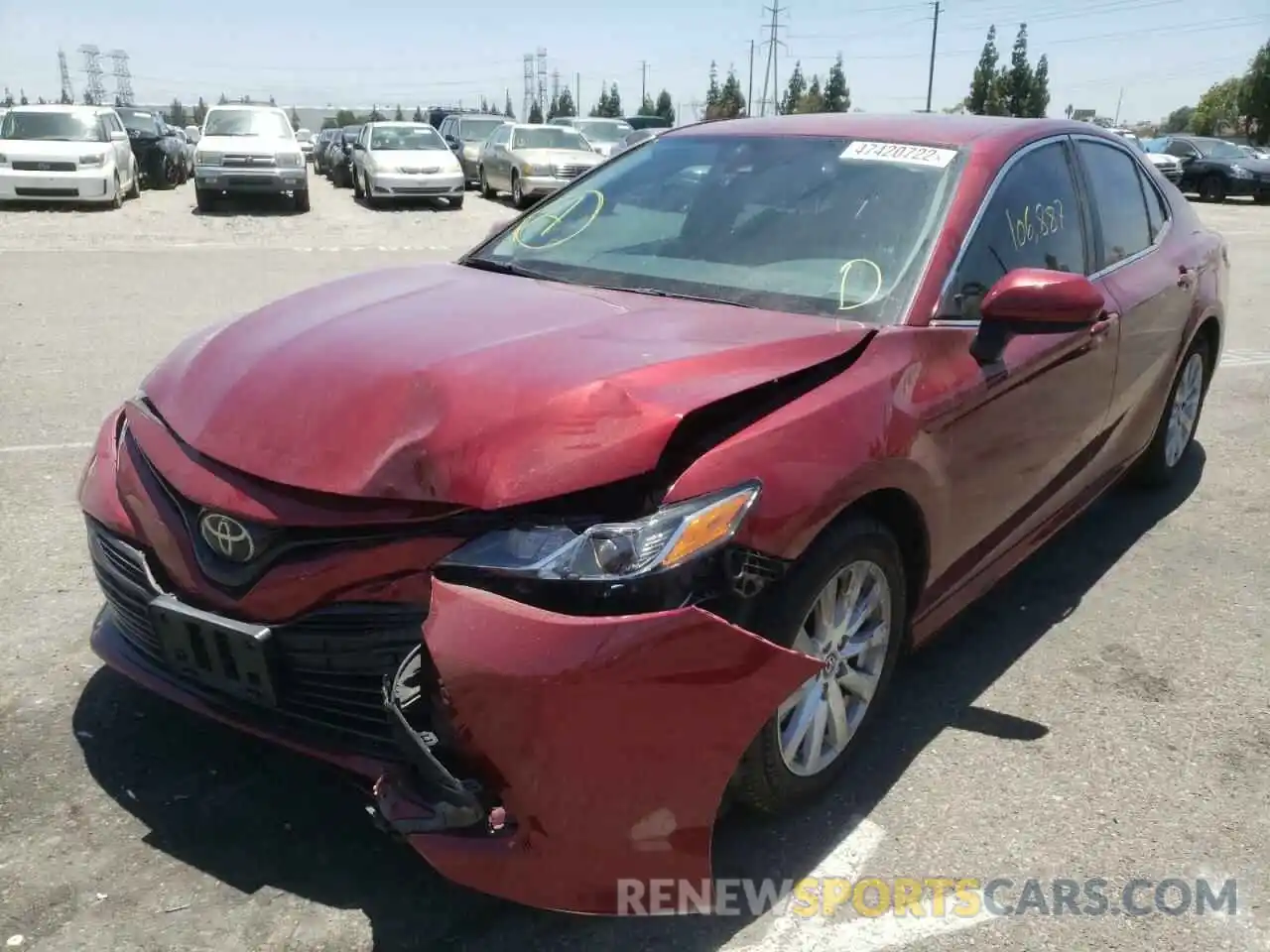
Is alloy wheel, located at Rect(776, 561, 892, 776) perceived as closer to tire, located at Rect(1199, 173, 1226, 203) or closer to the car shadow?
the car shadow

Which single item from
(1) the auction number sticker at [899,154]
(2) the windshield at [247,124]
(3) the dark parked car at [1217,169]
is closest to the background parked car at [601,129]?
(2) the windshield at [247,124]

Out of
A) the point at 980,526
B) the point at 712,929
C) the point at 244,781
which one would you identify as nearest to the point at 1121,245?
the point at 980,526

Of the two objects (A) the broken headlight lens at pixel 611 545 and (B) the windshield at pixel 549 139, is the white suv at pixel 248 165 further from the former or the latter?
(A) the broken headlight lens at pixel 611 545

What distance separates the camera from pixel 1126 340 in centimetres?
393

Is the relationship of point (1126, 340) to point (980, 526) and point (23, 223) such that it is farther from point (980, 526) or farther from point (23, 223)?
point (23, 223)

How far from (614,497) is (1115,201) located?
3.00 m

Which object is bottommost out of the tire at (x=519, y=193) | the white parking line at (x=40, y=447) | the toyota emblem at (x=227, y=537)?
the white parking line at (x=40, y=447)

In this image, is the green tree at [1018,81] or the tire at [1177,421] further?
the green tree at [1018,81]

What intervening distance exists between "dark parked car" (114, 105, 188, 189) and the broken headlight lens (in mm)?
23614

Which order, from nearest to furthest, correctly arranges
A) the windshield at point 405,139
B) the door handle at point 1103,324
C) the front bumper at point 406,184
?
1. the door handle at point 1103,324
2. the front bumper at point 406,184
3. the windshield at point 405,139

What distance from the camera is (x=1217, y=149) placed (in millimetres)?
26859

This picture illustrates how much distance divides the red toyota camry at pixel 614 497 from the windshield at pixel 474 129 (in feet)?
83.2

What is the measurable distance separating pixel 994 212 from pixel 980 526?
96cm

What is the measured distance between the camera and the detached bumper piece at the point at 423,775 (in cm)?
204
